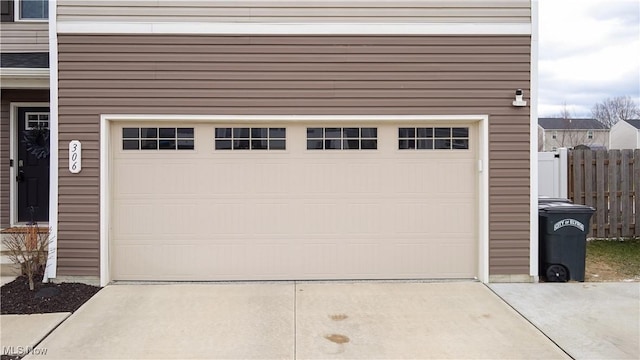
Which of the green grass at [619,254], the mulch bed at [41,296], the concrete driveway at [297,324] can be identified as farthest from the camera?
the green grass at [619,254]

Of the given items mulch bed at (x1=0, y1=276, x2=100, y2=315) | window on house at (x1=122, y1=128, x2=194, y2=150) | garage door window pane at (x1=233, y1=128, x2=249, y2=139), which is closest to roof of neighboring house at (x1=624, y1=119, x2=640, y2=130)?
garage door window pane at (x1=233, y1=128, x2=249, y2=139)

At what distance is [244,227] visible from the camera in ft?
19.9

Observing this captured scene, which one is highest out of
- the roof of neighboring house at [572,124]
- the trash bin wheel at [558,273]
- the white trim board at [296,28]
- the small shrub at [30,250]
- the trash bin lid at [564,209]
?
the roof of neighboring house at [572,124]

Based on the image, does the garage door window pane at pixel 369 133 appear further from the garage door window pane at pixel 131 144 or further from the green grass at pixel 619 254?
the green grass at pixel 619 254

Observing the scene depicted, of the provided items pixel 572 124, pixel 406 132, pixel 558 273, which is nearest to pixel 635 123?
pixel 572 124

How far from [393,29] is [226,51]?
206 cm

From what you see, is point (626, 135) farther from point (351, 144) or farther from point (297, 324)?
point (297, 324)

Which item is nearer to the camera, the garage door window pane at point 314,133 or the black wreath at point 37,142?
the garage door window pane at point 314,133

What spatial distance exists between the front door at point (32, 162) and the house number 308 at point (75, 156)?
1.98 m

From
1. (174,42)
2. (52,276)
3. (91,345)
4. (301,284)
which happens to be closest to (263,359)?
(91,345)

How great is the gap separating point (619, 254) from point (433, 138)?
3.59m

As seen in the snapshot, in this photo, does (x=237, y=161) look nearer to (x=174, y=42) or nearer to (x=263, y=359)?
(x=174, y=42)

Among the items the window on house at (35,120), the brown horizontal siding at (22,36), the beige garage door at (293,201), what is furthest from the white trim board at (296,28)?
the window on house at (35,120)

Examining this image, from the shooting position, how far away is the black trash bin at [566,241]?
5953mm
